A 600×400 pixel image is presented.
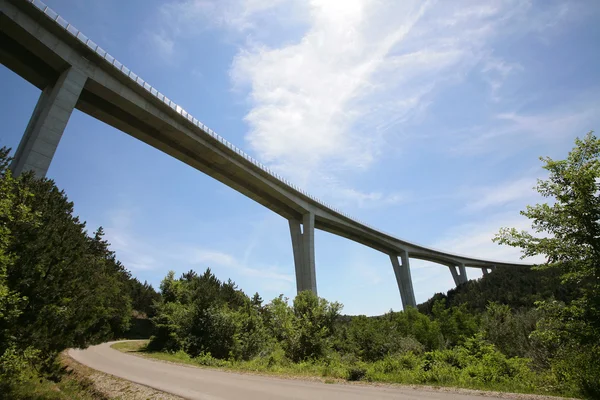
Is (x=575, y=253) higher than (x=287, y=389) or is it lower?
higher

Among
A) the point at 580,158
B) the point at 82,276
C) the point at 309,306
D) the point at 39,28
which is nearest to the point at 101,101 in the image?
the point at 39,28

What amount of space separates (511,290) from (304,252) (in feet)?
118

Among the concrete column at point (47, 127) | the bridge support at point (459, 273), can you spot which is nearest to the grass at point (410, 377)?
the concrete column at point (47, 127)

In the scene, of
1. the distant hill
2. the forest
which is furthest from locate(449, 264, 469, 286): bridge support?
the forest

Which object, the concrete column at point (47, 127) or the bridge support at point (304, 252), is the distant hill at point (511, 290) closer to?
the bridge support at point (304, 252)

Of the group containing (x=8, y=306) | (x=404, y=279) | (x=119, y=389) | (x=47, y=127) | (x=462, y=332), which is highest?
(x=47, y=127)

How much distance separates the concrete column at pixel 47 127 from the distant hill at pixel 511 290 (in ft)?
163

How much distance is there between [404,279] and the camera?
69.1 meters

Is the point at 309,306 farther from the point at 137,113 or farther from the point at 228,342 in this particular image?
the point at 137,113

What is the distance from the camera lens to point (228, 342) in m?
22.5

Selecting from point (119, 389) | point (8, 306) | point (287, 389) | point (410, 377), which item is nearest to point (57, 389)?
point (119, 389)

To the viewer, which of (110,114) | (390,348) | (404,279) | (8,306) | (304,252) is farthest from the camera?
(404,279)

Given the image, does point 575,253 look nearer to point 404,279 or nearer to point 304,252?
point 304,252

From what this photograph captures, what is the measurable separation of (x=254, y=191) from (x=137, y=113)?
729 inches
